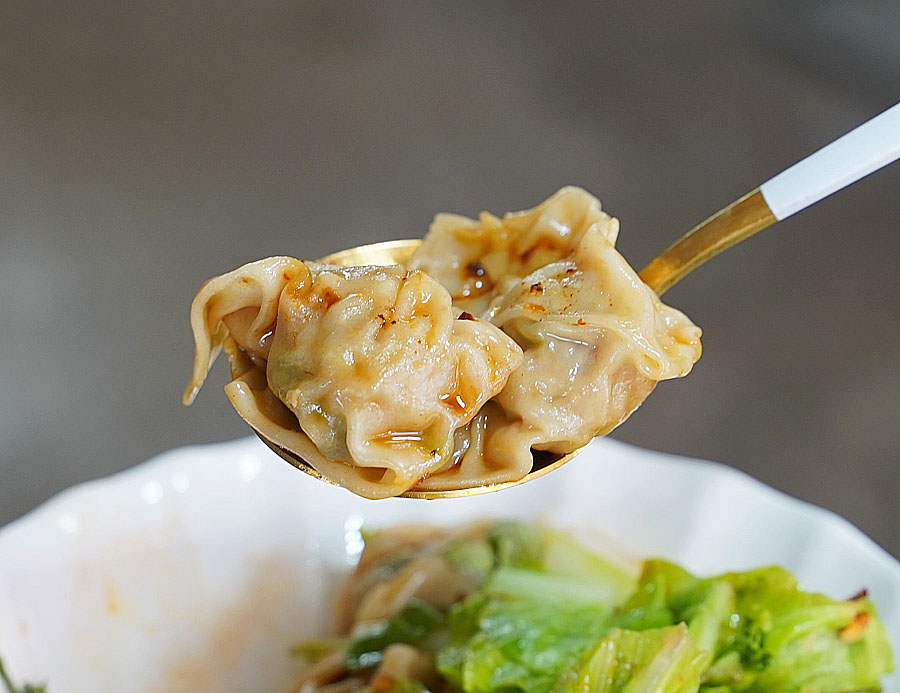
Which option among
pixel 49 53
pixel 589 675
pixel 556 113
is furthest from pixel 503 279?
pixel 49 53

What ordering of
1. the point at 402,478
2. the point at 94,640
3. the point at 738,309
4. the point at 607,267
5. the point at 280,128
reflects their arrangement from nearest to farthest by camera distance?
the point at 402,478, the point at 607,267, the point at 94,640, the point at 738,309, the point at 280,128

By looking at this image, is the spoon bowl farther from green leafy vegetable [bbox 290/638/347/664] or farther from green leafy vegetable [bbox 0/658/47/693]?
green leafy vegetable [bbox 290/638/347/664]

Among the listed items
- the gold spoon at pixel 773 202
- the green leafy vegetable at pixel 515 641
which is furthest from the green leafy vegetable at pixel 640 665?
the gold spoon at pixel 773 202

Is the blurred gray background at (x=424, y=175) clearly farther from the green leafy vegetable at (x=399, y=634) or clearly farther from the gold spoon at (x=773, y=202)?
the gold spoon at (x=773, y=202)

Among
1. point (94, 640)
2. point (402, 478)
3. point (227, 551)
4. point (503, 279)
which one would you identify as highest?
point (503, 279)

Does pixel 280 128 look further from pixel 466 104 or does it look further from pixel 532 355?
pixel 532 355

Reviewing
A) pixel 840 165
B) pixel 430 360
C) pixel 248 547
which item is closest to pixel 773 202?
pixel 840 165
